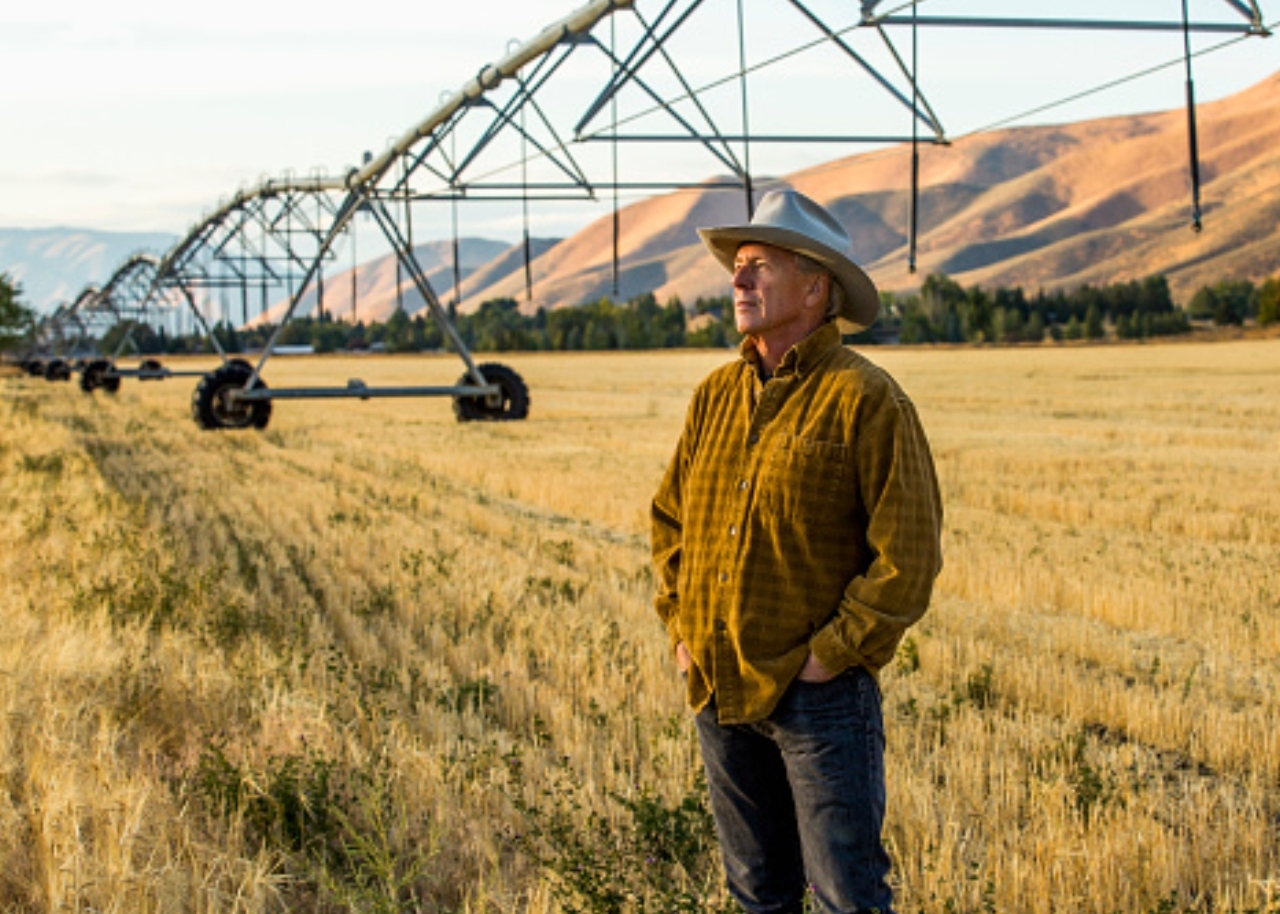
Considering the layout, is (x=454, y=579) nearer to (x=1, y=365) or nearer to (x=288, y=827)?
(x=288, y=827)

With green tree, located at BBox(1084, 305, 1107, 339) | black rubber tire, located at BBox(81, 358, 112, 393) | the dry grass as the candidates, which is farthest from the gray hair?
green tree, located at BBox(1084, 305, 1107, 339)

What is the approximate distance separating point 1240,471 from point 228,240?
20974 mm

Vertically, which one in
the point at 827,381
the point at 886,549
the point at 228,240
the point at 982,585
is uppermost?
the point at 228,240

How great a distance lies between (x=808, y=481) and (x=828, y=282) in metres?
0.50

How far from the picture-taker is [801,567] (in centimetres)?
295

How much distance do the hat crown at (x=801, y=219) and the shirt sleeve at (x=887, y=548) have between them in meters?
0.39

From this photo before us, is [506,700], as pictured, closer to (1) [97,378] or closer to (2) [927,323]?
(1) [97,378]

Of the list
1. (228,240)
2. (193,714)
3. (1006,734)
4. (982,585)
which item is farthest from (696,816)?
(228,240)

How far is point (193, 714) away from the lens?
559 centimetres

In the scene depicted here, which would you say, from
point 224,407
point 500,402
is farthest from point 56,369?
point 500,402

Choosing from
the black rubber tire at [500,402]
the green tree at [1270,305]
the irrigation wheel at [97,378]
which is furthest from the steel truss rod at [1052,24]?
the green tree at [1270,305]

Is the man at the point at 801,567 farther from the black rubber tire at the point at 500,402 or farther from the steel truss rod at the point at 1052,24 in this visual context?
the black rubber tire at the point at 500,402

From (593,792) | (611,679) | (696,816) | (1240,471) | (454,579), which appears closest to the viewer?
(696,816)

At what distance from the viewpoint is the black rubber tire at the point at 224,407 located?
22719mm
